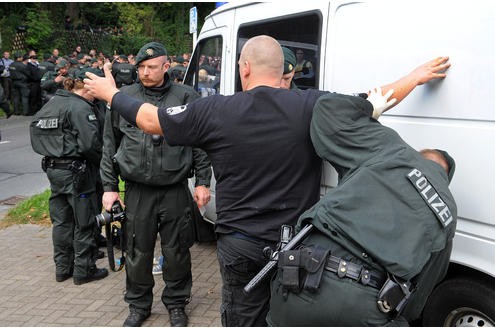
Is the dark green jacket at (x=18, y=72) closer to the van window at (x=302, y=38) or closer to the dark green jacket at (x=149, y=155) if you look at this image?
the dark green jacket at (x=149, y=155)

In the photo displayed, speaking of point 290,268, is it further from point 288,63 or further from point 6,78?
point 6,78

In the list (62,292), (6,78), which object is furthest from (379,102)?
(6,78)

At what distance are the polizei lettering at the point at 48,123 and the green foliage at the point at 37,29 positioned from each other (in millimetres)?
20252

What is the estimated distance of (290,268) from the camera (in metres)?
2.08

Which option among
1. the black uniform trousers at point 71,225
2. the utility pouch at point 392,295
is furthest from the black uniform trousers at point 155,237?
the utility pouch at point 392,295

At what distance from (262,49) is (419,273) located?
4.06 ft

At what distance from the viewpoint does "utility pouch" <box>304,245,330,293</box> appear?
203 centimetres

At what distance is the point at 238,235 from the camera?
2713mm

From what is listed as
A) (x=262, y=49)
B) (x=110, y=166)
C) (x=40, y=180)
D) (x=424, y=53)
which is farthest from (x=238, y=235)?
(x=40, y=180)

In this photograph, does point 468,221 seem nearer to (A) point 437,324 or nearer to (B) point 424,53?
(A) point 437,324

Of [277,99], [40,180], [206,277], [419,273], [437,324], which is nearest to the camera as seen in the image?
[419,273]

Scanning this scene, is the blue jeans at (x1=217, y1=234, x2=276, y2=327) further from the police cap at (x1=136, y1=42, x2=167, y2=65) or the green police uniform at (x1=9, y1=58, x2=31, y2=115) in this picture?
the green police uniform at (x1=9, y1=58, x2=31, y2=115)

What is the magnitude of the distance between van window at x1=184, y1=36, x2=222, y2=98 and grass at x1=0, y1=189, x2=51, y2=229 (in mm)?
2889

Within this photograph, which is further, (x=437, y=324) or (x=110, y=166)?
(x=110, y=166)
